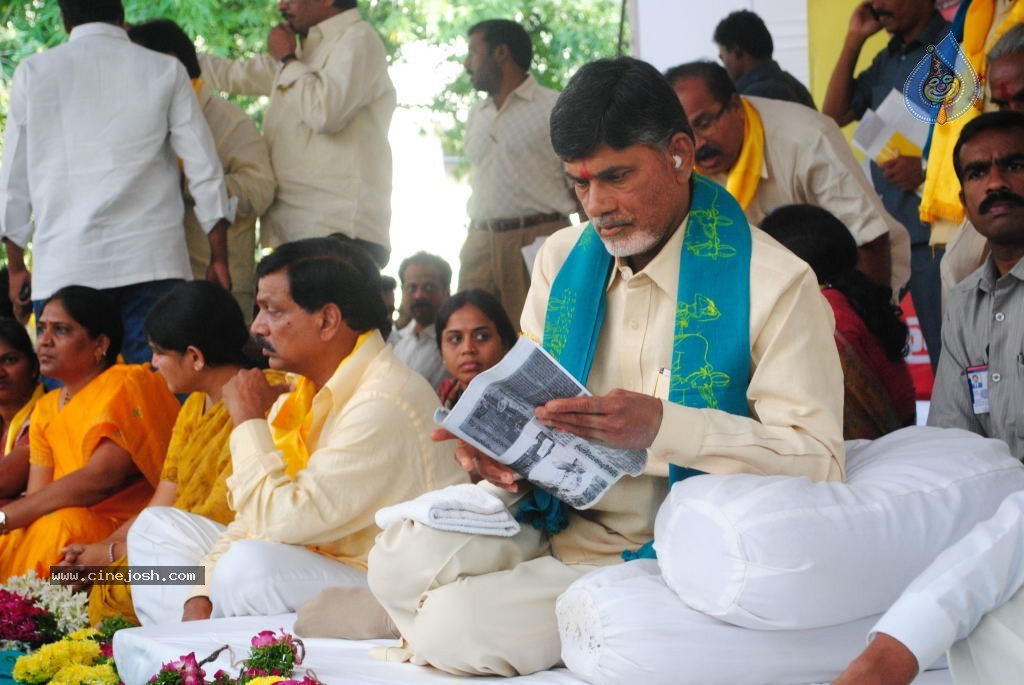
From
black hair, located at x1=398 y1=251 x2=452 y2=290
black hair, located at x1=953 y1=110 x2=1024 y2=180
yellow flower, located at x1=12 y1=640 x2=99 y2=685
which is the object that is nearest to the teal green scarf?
black hair, located at x1=953 y1=110 x2=1024 y2=180

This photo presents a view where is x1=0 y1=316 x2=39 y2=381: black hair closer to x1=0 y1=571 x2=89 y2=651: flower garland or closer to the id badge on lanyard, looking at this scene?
x1=0 y1=571 x2=89 y2=651: flower garland

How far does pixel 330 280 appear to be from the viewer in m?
3.95

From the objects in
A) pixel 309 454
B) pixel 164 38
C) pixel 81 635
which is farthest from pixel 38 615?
pixel 164 38

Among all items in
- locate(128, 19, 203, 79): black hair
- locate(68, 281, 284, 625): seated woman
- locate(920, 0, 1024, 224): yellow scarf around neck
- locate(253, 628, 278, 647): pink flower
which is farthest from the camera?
locate(128, 19, 203, 79): black hair

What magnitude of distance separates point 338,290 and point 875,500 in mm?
1915

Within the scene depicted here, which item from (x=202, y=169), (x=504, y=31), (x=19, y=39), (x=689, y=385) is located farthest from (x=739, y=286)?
(x=19, y=39)

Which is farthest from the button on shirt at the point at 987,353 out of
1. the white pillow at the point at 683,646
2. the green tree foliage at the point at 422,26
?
the green tree foliage at the point at 422,26

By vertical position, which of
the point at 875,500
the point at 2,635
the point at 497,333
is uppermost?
the point at 875,500

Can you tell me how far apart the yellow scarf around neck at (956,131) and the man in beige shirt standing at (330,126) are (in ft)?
8.65

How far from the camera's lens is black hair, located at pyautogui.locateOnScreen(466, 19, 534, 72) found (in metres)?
6.66

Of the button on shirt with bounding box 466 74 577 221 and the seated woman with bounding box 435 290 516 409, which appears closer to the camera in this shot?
the seated woman with bounding box 435 290 516 409

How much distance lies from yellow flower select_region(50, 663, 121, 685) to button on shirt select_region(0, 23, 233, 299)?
2.44 m

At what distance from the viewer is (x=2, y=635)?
3.93 metres

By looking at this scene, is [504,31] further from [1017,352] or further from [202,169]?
[1017,352]
